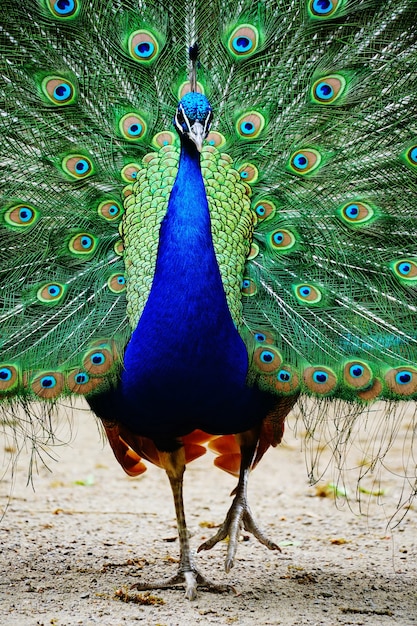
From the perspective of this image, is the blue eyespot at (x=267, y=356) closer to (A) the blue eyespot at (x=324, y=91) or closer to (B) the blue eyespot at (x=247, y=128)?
(B) the blue eyespot at (x=247, y=128)

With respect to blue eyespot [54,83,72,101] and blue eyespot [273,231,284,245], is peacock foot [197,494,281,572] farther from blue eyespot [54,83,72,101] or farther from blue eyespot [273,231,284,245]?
blue eyespot [54,83,72,101]

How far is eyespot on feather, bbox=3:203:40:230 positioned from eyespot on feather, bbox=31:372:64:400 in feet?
2.42

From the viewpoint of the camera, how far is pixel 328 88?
3959mm

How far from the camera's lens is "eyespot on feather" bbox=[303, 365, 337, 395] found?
350 centimetres

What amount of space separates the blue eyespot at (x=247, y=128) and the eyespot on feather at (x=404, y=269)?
32.4 inches

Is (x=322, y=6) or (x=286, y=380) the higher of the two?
(x=322, y=6)

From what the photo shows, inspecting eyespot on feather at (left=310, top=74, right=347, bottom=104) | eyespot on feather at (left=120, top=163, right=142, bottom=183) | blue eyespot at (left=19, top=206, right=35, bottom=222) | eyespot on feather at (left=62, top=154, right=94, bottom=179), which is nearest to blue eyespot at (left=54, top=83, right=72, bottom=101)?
eyespot on feather at (left=62, top=154, right=94, bottom=179)

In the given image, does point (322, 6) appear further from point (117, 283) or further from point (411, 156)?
point (117, 283)

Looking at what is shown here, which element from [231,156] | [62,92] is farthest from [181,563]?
[62,92]

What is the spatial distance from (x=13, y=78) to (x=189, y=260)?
1.16 meters

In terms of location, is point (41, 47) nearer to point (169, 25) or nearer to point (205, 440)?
point (169, 25)

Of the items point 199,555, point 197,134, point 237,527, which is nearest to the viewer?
point 197,134

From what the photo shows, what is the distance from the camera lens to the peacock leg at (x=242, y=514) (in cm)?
419

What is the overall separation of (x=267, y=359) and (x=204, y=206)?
0.63m
